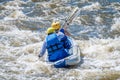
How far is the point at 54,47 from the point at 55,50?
10 centimetres

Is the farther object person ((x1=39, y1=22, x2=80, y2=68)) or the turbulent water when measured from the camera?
person ((x1=39, y1=22, x2=80, y2=68))

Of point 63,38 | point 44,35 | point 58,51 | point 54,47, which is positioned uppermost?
point 63,38

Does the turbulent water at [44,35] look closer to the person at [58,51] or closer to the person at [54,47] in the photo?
the person at [58,51]

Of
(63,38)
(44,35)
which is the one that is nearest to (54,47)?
(63,38)

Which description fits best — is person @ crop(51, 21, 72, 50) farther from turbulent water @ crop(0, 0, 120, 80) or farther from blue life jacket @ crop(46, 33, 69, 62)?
turbulent water @ crop(0, 0, 120, 80)

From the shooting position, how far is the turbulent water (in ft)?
33.2

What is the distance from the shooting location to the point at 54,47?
34.4 feet

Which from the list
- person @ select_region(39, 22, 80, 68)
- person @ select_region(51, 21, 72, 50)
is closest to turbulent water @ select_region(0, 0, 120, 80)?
person @ select_region(39, 22, 80, 68)

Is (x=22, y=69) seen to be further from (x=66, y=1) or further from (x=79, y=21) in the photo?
(x=66, y=1)

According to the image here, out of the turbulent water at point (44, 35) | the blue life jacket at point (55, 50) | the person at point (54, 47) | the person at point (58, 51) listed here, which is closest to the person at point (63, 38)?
the person at point (58, 51)

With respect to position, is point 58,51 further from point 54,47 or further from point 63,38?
point 63,38

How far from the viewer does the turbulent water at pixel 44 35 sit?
10.1 meters

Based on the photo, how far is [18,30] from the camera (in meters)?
14.3

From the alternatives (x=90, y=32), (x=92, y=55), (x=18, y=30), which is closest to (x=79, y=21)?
→ (x=90, y=32)
